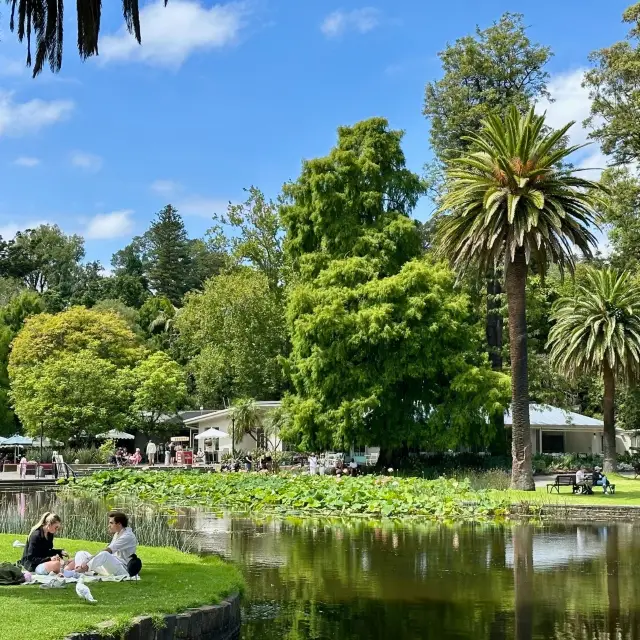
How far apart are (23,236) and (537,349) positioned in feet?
177

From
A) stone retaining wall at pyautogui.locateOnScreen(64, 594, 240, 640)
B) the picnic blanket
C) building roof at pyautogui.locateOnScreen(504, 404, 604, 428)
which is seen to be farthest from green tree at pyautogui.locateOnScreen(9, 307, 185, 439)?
stone retaining wall at pyautogui.locateOnScreen(64, 594, 240, 640)

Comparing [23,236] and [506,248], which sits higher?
[23,236]

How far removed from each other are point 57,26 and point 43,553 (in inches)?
283

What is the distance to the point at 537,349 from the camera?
55.8 meters

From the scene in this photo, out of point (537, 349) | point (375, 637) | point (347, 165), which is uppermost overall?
point (347, 165)

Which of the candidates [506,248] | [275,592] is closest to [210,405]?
[506,248]

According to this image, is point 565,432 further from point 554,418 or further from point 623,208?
point 623,208

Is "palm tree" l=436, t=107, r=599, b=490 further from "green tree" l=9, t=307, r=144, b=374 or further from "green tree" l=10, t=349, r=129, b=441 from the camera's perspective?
"green tree" l=9, t=307, r=144, b=374

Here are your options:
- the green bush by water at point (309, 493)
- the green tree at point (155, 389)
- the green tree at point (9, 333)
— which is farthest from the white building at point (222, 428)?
the green bush by water at point (309, 493)

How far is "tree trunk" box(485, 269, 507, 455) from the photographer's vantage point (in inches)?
1741

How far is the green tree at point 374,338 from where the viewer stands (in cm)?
3950

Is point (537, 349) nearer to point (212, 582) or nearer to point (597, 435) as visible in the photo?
point (597, 435)

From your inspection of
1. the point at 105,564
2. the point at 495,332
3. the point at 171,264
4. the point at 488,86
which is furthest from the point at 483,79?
the point at 171,264

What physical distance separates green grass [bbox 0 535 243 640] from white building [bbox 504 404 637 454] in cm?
3790
